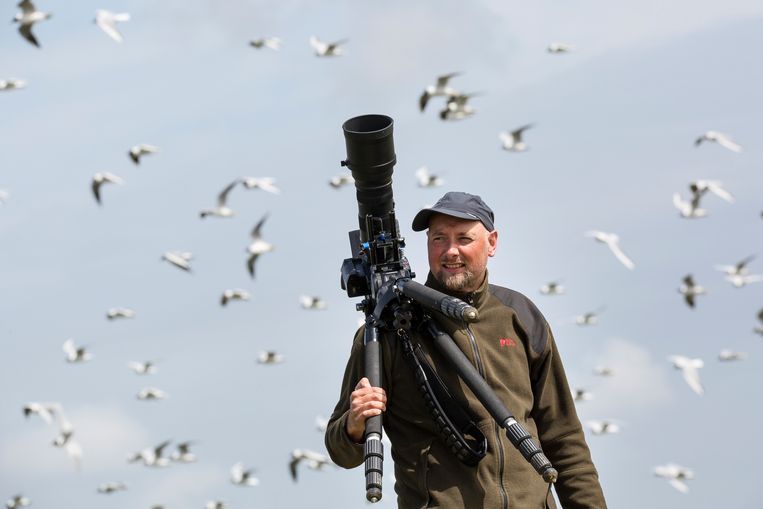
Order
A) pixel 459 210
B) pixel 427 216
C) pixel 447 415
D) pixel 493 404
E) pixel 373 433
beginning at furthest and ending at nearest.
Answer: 1. pixel 427 216
2. pixel 459 210
3. pixel 447 415
4. pixel 493 404
5. pixel 373 433

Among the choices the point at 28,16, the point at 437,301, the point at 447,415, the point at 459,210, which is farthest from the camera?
the point at 28,16

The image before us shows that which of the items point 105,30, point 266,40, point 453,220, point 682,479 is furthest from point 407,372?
point 682,479

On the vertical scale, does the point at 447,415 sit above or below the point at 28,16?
below

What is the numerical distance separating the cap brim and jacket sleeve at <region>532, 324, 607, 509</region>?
100cm

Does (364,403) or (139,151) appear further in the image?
(139,151)

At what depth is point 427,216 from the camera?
29.3ft

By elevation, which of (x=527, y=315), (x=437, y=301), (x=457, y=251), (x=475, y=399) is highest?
(x=457, y=251)

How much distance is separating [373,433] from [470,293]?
1.19m

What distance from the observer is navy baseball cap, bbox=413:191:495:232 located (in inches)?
347

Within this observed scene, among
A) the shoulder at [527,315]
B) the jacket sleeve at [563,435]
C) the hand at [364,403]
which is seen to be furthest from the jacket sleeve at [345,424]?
the jacket sleeve at [563,435]

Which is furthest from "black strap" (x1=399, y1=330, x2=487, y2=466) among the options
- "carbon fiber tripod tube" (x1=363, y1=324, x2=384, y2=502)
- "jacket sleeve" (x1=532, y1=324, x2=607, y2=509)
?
"jacket sleeve" (x1=532, y1=324, x2=607, y2=509)

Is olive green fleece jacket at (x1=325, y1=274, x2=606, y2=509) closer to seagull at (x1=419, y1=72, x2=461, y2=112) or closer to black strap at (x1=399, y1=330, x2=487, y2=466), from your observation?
black strap at (x1=399, y1=330, x2=487, y2=466)

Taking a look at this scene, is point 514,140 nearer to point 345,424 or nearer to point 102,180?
point 102,180

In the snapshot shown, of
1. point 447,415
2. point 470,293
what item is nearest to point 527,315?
point 470,293
